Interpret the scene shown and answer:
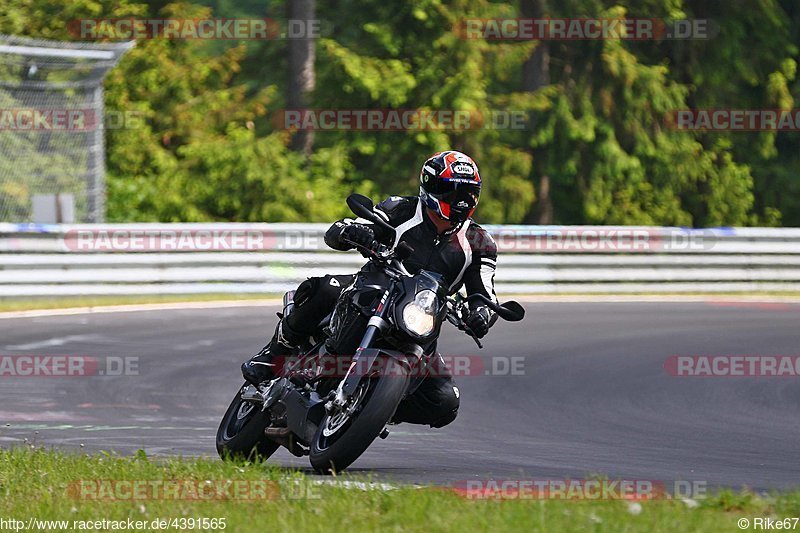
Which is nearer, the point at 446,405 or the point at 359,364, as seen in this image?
the point at 359,364

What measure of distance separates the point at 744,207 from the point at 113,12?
13745 millimetres

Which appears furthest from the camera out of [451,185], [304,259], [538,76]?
[538,76]

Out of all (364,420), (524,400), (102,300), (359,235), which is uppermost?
(359,235)

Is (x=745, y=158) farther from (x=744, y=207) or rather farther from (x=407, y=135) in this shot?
(x=407, y=135)

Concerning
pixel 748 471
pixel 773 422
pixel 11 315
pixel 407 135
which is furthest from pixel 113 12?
pixel 748 471

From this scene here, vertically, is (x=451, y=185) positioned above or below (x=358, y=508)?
above

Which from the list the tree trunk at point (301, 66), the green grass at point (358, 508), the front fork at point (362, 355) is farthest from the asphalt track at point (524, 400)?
the tree trunk at point (301, 66)

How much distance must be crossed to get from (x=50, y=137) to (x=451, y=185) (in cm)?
1509

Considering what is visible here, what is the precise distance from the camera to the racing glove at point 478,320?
7.61 m

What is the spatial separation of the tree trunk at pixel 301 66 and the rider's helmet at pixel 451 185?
21479 millimetres

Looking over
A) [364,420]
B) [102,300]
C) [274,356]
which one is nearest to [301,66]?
[102,300]

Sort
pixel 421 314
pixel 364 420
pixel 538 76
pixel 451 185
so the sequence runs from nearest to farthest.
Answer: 1. pixel 364 420
2. pixel 421 314
3. pixel 451 185
4. pixel 538 76

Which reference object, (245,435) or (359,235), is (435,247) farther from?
(245,435)

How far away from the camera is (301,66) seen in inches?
1156
